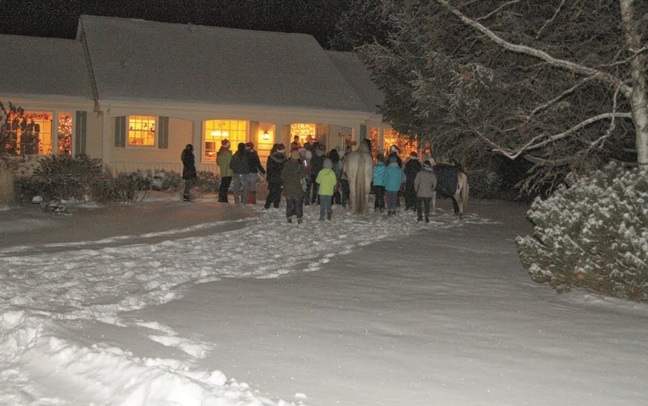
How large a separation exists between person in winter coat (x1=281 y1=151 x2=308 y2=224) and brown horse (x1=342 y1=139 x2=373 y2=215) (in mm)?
1805

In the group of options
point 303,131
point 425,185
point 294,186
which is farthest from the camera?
point 303,131

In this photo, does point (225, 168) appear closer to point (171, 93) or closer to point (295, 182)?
point (295, 182)

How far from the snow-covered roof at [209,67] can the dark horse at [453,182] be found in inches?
371

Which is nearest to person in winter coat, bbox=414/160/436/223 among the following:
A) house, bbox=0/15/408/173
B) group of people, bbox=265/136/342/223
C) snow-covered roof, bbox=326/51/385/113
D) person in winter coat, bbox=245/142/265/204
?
group of people, bbox=265/136/342/223

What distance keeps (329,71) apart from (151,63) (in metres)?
6.91

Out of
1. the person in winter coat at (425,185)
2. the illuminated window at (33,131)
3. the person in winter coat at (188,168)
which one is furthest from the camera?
the person in winter coat at (188,168)

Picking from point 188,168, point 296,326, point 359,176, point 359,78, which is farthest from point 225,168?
point 296,326

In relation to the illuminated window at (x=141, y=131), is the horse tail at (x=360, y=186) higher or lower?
lower

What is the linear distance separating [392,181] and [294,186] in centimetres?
335

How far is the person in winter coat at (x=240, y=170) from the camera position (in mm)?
22594

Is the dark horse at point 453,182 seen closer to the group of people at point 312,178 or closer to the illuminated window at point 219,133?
the group of people at point 312,178

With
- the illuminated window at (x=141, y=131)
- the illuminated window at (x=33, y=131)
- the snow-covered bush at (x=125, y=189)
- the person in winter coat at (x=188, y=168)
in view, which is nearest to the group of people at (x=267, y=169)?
the person in winter coat at (x=188, y=168)

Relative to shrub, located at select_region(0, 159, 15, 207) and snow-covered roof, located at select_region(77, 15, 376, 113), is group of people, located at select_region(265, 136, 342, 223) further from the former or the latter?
snow-covered roof, located at select_region(77, 15, 376, 113)

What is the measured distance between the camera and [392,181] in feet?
69.6
